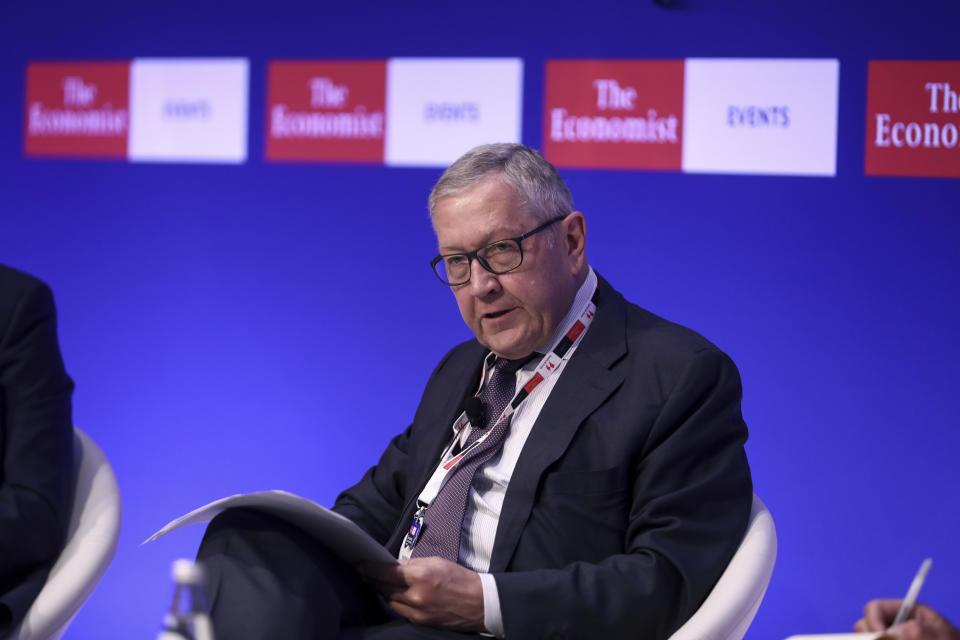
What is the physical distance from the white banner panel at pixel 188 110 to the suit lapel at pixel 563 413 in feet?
7.07

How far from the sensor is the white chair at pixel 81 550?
206 cm

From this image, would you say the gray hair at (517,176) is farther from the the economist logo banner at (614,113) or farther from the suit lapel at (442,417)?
the the economist logo banner at (614,113)

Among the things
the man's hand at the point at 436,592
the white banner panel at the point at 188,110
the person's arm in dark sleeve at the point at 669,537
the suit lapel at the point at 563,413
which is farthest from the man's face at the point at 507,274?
the white banner panel at the point at 188,110

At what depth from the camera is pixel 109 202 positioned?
4156mm

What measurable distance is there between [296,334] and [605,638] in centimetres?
226

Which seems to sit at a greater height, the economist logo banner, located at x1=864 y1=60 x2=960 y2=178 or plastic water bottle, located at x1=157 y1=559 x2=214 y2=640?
the economist logo banner, located at x1=864 y1=60 x2=960 y2=178

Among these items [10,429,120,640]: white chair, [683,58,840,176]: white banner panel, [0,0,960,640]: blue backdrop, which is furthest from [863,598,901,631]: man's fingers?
[683,58,840,176]: white banner panel

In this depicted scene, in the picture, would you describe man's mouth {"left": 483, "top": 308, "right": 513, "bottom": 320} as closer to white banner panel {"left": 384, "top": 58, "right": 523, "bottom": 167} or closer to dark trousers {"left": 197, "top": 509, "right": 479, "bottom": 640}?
dark trousers {"left": 197, "top": 509, "right": 479, "bottom": 640}

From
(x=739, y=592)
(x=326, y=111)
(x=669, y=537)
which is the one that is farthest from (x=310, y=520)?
(x=326, y=111)

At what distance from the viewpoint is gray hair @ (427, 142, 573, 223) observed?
89.7 inches

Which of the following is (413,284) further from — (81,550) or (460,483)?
(81,550)

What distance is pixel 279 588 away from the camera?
1859mm

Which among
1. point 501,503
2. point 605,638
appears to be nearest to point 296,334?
point 501,503

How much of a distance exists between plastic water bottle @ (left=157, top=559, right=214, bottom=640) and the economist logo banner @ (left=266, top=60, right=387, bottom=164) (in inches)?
115
